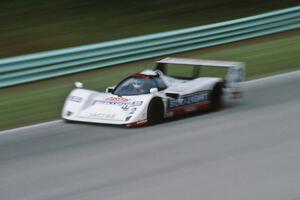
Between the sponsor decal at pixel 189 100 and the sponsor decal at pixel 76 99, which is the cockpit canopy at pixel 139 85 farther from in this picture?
the sponsor decal at pixel 76 99

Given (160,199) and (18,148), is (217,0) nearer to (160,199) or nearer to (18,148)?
(18,148)

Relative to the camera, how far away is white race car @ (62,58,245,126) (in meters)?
10.7

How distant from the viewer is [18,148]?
394 inches

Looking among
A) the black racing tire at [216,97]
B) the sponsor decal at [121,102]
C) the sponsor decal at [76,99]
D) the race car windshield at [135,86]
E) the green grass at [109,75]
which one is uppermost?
the race car windshield at [135,86]

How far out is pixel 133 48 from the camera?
1656 centimetres

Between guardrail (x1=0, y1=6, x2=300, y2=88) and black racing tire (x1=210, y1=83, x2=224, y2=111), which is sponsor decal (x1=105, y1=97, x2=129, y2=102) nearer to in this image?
black racing tire (x1=210, y1=83, x2=224, y2=111)

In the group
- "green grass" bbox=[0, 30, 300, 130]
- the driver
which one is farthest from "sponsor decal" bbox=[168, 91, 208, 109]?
"green grass" bbox=[0, 30, 300, 130]

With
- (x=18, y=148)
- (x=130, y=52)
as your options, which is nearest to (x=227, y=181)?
(x=18, y=148)

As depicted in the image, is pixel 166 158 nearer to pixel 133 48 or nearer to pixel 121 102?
pixel 121 102

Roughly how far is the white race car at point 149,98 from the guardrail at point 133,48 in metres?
3.18

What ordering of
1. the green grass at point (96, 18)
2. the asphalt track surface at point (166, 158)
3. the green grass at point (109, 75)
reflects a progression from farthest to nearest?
the green grass at point (96, 18)
the green grass at point (109, 75)
the asphalt track surface at point (166, 158)

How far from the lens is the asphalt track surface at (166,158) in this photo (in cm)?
761

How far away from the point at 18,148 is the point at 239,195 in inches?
149

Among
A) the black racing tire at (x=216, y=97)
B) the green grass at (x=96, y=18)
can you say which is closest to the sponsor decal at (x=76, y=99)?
the black racing tire at (x=216, y=97)
